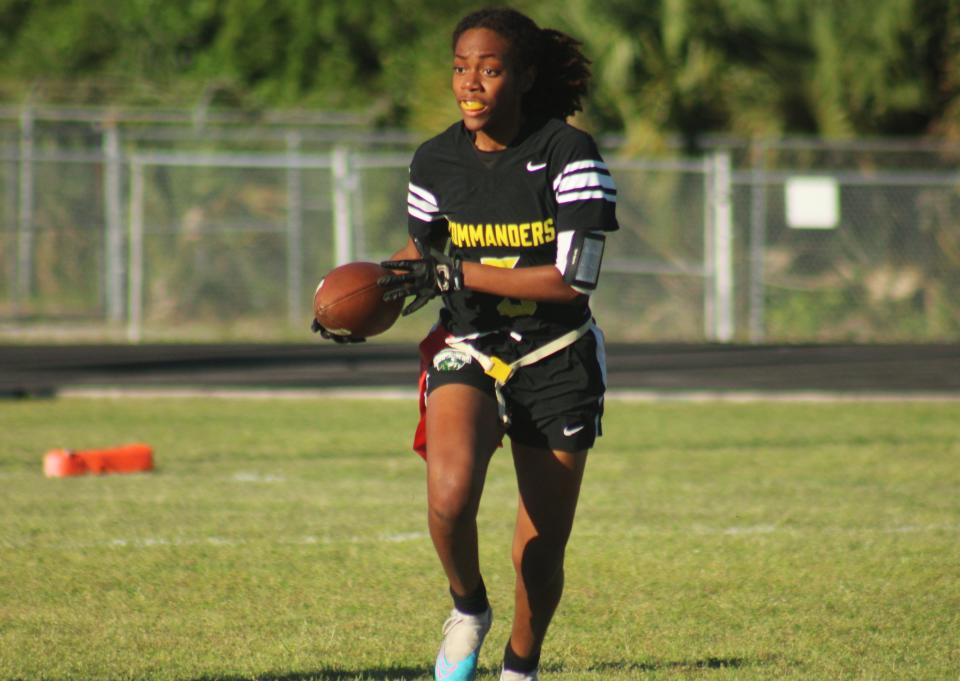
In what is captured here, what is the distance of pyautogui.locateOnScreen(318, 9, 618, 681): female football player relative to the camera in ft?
15.8

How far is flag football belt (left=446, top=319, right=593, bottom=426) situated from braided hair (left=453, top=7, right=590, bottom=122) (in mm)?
743

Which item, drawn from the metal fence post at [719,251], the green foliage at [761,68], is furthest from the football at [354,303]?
the green foliage at [761,68]

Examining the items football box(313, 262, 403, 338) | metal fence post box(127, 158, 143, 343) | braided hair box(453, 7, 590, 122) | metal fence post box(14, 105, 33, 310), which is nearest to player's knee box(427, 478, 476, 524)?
football box(313, 262, 403, 338)

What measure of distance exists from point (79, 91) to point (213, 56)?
5.75 metres

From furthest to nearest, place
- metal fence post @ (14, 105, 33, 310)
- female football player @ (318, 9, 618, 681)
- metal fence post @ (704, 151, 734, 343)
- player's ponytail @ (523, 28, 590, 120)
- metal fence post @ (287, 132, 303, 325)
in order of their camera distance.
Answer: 1. metal fence post @ (287, 132, 303, 325)
2. metal fence post @ (14, 105, 33, 310)
3. metal fence post @ (704, 151, 734, 343)
4. player's ponytail @ (523, 28, 590, 120)
5. female football player @ (318, 9, 618, 681)

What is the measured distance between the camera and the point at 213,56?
106 ft

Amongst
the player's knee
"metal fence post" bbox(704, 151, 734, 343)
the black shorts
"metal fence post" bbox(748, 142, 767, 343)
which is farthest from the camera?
"metal fence post" bbox(748, 142, 767, 343)

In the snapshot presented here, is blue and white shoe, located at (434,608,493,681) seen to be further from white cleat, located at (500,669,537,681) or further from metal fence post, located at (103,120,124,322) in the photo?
metal fence post, located at (103,120,124,322)

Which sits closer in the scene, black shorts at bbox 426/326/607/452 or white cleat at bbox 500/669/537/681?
black shorts at bbox 426/326/607/452

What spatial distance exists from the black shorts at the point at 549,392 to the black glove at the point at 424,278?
0.23 metres

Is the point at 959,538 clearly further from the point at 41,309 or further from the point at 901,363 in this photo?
the point at 41,309

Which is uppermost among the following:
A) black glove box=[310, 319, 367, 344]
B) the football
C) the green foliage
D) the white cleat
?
the green foliage

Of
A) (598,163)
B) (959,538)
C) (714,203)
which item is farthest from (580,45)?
(714,203)

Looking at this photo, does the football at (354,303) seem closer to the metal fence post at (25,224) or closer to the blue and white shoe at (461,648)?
A: the blue and white shoe at (461,648)
